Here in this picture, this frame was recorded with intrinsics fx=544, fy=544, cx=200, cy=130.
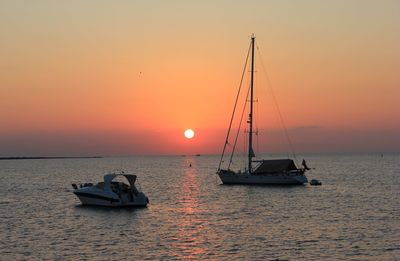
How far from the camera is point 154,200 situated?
6950 cm

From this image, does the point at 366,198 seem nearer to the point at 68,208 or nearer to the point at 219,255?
the point at 68,208

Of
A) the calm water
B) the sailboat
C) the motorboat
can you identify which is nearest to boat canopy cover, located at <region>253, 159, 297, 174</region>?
the sailboat

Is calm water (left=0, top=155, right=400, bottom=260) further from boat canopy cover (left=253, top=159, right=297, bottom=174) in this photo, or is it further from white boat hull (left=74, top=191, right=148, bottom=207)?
boat canopy cover (left=253, top=159, right=297, bottom=174)

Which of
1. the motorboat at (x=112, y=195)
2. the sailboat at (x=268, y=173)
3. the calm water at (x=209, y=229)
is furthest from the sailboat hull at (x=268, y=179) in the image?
the motorboat at (x=112, y=195)

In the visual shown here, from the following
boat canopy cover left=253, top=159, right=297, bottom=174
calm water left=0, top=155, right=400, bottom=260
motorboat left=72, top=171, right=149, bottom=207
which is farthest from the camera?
boat canopy cover left=253, top=159, right=297, bottom=174

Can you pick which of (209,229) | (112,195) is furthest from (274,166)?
(209,229)

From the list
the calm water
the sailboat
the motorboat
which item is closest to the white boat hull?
the motorboat

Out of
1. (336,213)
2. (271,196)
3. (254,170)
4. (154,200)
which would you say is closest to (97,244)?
(336,213)

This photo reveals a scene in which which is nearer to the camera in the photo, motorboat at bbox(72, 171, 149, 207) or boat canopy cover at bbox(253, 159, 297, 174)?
motorboat at bbox(72, 171, 149, 207)

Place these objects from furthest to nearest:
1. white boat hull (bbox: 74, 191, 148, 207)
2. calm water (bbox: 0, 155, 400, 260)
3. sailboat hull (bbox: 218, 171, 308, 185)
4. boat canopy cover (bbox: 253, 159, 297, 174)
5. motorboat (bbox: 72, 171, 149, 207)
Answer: boat canopy cover (bbox: 253, 159, 297, 174), sailboat hull (bbox: 218, 171, 308, 185), motorboat (bbox: 72, 171, 149, 207), white boat hull (bbox: 74, 191, 148, 207), calm water (bbox: 0, 155, 400, 260)

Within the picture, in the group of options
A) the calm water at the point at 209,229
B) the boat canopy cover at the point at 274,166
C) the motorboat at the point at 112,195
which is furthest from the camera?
the boat canopy cover at the point at 274,166

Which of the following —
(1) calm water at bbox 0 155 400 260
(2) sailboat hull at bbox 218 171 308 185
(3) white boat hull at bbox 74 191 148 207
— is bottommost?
(1) calm water at bbox 0 155 400 260

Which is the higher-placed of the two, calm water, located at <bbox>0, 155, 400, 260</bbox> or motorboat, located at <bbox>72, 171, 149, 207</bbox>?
motorboat, located at <bbox>72, 171, 149, 207</bbox>

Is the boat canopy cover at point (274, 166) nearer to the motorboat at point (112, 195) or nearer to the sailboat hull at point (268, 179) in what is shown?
the sailboat hull at point (268, 179)
